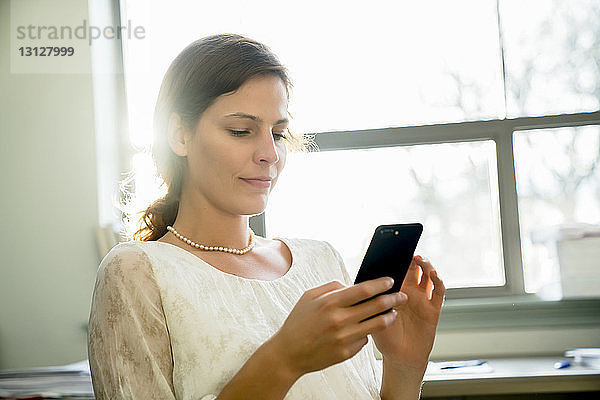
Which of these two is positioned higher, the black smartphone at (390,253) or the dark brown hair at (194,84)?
the dark brown hair at (194,84)

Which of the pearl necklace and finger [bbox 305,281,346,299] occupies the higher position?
the pearl necklace

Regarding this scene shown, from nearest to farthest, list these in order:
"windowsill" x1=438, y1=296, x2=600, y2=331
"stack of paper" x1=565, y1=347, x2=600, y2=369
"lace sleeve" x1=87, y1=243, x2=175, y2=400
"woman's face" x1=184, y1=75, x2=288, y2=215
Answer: "lace sleeve" x1=87, y1=243, x2=175, y2=400
"woman's face" x1=184, y1=75, x2=288, y2=215
"stack of paper" x1=565, y1=347, x2=600, y2=369
"windowsill" x1=438, y1=296, x2=600, y2=331

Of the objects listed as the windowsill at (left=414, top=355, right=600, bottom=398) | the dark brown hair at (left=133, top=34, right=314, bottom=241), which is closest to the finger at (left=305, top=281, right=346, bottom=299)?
the dark brown hair at (left=133, top=34, right=314, bottom=241)

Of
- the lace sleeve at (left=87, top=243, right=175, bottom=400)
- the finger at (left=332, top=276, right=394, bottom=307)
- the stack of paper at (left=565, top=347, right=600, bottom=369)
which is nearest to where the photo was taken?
the finger at (left=332, top=276, right=394, bottom=307)

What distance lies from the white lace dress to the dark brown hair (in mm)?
154

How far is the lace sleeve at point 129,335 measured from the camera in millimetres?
1100

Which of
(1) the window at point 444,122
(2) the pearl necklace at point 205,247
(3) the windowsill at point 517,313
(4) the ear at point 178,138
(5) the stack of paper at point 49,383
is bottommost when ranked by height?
(5) the stack of paper at point 49,383

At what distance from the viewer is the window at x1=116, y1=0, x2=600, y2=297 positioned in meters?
2.66

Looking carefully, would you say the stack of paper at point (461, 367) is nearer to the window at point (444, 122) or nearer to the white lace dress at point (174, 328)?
the window at point (444, 122)

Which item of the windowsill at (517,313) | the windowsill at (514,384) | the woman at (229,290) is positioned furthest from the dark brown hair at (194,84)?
the windowsill at (517,313)

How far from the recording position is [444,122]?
2.73 m

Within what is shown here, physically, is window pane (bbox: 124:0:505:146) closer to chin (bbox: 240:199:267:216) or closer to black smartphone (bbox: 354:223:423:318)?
chin (bbox: 240:199:267:216)

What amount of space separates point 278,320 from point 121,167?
5.86ft

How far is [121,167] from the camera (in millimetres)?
2857
